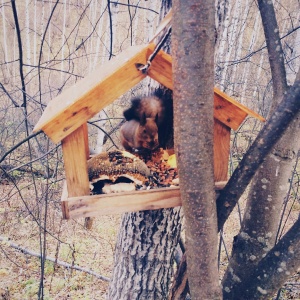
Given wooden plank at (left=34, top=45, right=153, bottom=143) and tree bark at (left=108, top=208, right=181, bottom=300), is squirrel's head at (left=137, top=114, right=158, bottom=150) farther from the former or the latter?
tree bark at (left=108, top=208, right=181, bottom=300)

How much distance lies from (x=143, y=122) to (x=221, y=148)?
43 centimetres

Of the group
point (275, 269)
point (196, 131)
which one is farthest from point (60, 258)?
point (196, 131)

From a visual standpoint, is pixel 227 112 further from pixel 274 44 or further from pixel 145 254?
pixel 145 254

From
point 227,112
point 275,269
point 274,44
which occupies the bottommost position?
point 275,269

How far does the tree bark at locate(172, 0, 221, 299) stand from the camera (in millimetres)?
1110

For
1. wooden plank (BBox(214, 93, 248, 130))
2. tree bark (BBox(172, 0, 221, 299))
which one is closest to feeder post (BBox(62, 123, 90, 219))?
tree bark (BBox(172, 0, 221, 299))

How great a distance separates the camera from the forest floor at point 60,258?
4.33m

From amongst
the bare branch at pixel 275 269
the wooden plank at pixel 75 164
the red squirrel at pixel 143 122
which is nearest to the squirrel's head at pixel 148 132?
the red squirrel at pixel 143 122

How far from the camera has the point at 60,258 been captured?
4980 mm

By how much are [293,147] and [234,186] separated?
1.92ft

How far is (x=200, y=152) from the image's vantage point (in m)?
1.22

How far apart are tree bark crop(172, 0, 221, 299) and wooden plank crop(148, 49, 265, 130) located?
13.4 inches

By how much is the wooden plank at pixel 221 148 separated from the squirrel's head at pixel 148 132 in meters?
0.32

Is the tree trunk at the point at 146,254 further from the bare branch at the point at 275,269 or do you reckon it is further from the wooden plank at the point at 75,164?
the wooden plank at the point at 75,164
